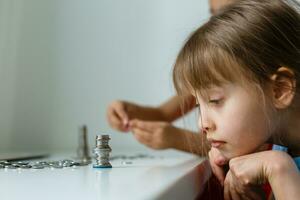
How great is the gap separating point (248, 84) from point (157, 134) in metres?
0.32

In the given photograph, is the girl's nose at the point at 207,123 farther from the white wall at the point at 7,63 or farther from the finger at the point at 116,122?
the white wall at the point at 7,63

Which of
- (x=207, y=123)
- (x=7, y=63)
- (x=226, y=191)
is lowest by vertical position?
(x=226, y=191)

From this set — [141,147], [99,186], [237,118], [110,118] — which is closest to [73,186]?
[99,186]

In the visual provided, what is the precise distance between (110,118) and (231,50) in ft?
1.63

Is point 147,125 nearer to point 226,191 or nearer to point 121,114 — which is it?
point 121,114

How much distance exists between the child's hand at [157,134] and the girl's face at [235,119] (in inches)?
10.1

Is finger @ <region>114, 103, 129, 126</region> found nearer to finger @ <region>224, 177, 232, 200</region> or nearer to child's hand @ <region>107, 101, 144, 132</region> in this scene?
child's hand @ <region>107, 101, 144, 132</region>

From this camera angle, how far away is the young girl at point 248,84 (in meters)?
0.72

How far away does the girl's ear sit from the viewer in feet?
2.36

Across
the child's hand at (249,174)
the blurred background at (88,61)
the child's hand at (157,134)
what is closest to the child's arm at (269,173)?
the child's hand at (249,174)

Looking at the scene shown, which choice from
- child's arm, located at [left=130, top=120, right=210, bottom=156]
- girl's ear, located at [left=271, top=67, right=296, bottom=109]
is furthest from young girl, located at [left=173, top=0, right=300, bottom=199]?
child's arm, located at [left=130, top=120, right=210, bottom=156]

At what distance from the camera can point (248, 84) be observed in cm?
72

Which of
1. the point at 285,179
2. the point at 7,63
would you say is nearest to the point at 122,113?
the point at 7,63

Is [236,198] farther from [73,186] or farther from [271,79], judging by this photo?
[73,186]
